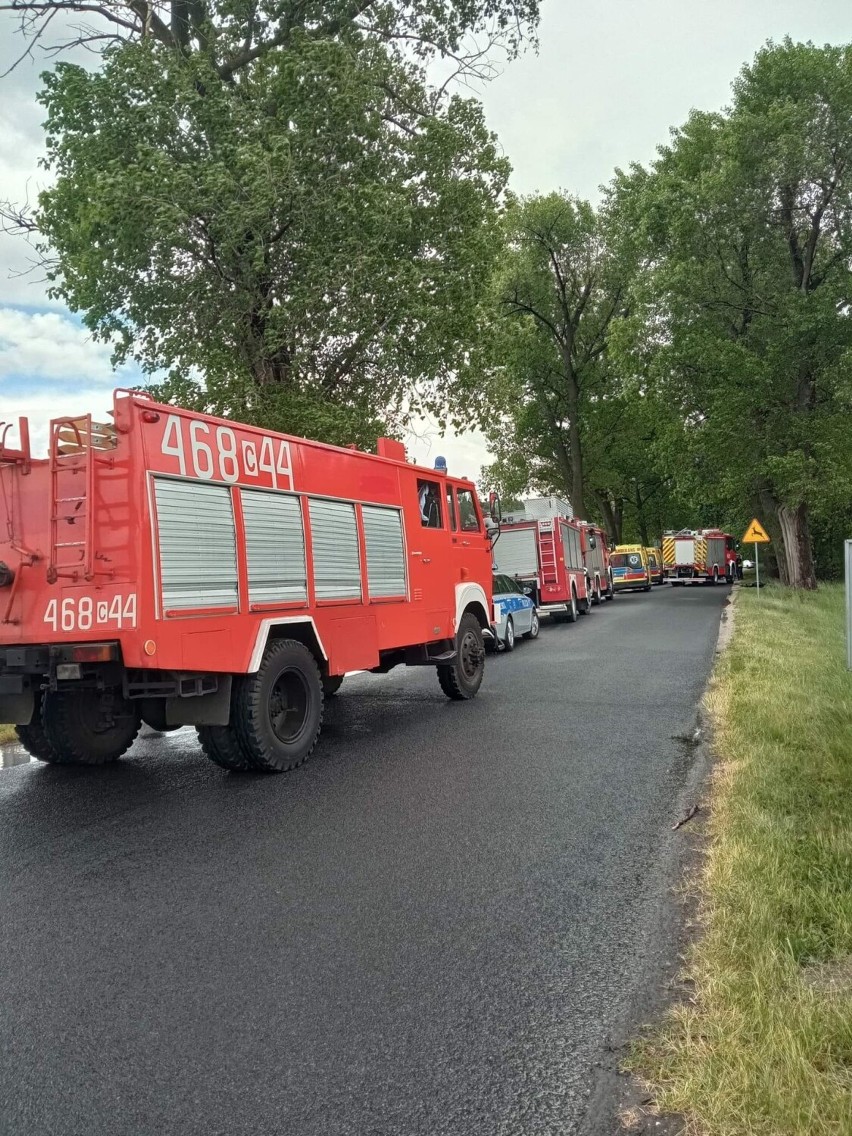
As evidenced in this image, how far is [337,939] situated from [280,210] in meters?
13.7

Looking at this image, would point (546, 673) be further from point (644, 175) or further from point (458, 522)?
point (644, 175)

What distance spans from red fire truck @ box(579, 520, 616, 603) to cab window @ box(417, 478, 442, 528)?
17823 mm

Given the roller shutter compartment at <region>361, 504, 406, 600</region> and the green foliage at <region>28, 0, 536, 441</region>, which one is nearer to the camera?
the roller shutter compartment at <region>361, 504, 406, 600</region>

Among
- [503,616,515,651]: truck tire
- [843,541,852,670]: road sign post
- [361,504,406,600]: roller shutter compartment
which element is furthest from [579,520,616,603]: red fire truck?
[843,541,852,670]: road sign post

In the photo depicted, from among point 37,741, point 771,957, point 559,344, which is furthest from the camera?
point 559,344

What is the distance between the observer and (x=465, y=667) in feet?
35.5

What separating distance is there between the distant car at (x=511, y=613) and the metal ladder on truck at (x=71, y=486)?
10880 mm

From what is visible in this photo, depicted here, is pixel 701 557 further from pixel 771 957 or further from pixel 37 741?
pixel 771 957

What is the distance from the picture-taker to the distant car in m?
17.2

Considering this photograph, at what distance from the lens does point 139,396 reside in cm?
604

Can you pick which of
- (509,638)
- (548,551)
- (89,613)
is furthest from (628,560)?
(89,613)

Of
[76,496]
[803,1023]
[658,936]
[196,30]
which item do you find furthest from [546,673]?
[196,30]

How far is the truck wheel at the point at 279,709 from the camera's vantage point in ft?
Answer: 22.4

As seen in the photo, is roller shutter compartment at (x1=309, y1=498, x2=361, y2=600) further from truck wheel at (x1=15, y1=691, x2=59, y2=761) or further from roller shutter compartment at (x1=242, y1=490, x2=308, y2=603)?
truck wheel at (x1=15, y1=691, x2=59, y2=761)
